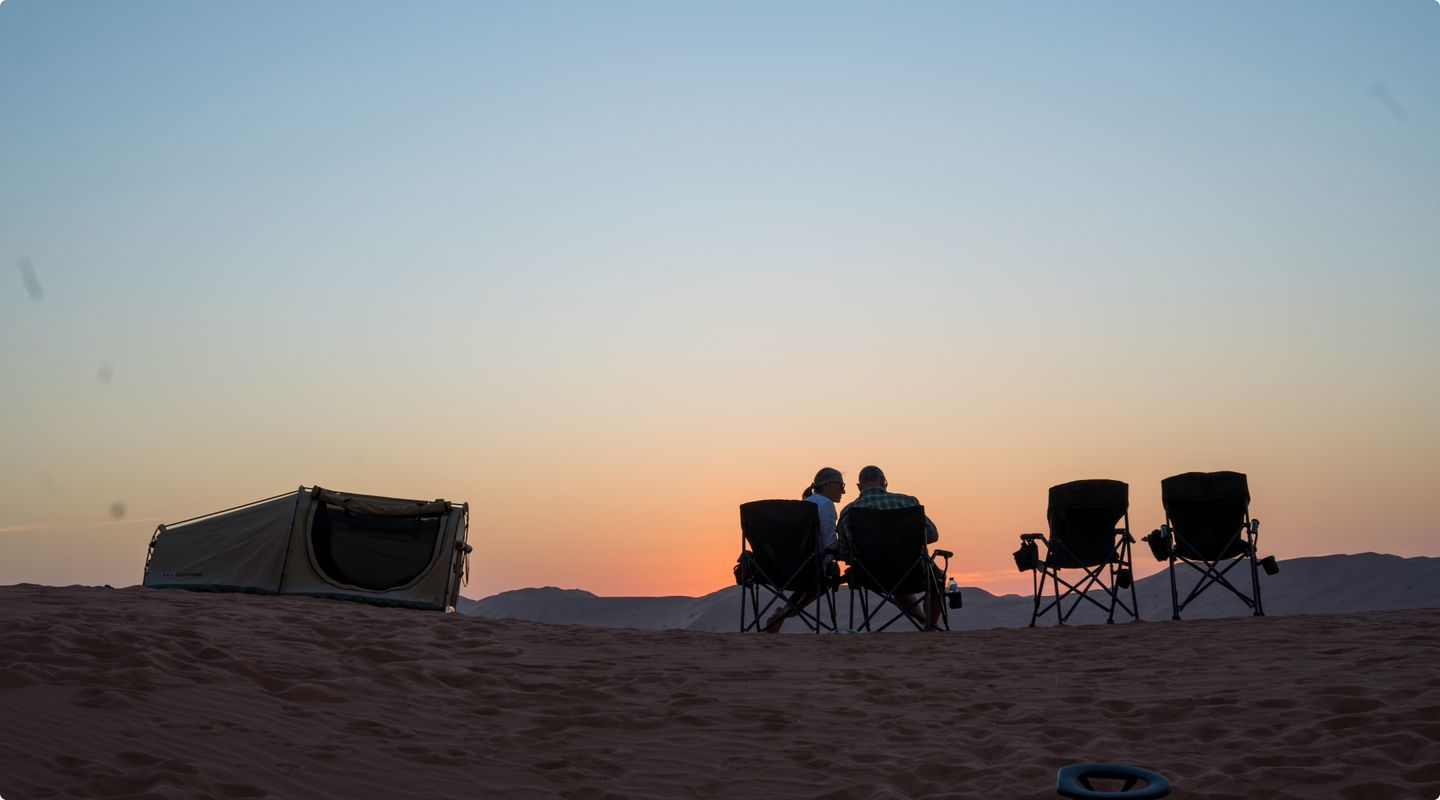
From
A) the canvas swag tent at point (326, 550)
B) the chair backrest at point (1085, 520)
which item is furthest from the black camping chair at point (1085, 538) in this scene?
the canvas swag tent at point (326, 550)

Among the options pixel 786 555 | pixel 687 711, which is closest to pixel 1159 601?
pixel 786 555

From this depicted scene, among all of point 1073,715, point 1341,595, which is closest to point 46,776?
point 1073,715

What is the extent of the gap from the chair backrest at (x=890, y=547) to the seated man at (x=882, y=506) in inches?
3.2

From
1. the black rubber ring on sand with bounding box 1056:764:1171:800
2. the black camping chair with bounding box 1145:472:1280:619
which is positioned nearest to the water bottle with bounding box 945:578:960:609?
the black camping chair with bounding box 1145:472:1280:619

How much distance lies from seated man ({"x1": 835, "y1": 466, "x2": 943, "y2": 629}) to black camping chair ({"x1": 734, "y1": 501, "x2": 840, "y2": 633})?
24 cm

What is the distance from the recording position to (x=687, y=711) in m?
5.86

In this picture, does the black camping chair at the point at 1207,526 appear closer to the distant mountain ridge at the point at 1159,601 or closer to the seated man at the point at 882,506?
the seated man at the point at 882,506

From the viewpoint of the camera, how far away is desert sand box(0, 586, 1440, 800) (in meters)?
4.56

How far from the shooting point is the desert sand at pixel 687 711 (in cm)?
456

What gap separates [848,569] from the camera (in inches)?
380

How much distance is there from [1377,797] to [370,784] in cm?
375

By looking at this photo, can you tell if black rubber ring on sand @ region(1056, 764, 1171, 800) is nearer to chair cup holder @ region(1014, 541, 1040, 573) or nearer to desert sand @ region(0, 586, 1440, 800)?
desert sand @ region(0, 586, 1440, 800)

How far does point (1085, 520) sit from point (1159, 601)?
35.8 feet

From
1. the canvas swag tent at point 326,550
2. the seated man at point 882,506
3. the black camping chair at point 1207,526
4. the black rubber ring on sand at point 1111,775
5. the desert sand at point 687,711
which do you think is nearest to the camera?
the black rubber ring on sand at point 1111,775
